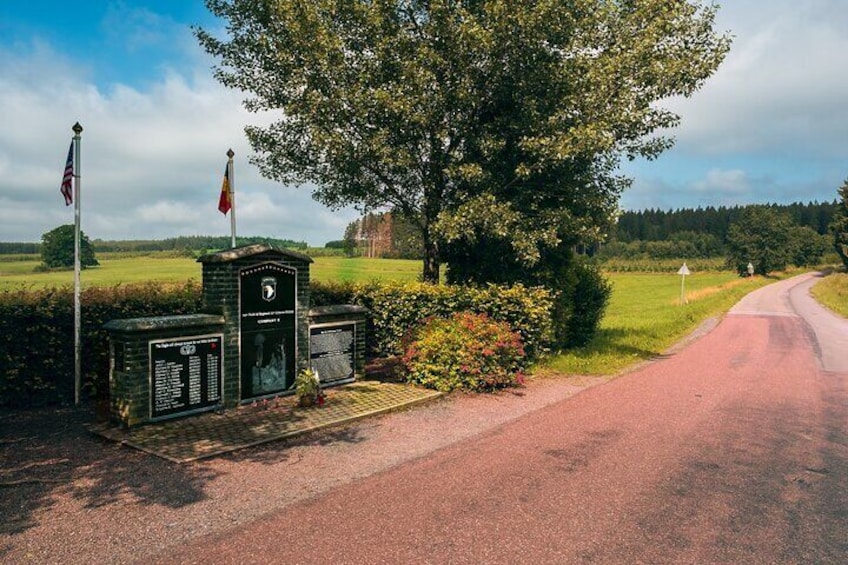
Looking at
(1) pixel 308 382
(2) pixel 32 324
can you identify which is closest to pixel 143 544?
(1) pixel 308 382

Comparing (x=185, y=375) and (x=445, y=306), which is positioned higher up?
(x=445, y=306)

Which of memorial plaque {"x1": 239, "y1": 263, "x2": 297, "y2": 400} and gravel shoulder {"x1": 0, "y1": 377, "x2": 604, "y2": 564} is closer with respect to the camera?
gravel shoulder {"x1": 0, "y1": 377, "x2": 604, "y2": 564}

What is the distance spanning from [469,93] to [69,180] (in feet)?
29.5

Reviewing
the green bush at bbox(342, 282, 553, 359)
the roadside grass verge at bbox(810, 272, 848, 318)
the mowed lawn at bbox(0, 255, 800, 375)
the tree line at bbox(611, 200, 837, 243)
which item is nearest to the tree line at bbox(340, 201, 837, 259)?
the tree line at bbox(611, 200, 837, 243)

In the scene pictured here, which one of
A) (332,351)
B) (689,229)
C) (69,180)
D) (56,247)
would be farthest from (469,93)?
(689,229)

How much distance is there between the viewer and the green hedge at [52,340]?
10.0 m

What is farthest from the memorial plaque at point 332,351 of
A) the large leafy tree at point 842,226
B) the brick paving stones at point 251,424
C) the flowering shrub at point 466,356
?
the large leafy tree at point 842,226

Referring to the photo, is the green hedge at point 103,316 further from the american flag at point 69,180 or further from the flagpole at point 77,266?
the american flag at point 69,180

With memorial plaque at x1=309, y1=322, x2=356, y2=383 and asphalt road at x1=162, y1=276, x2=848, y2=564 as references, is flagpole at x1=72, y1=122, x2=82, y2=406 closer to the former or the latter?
memorial plaque at x1=309, y1=322, x2=356, y2=383

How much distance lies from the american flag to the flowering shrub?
7647 millimetres

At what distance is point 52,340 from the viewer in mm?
10422

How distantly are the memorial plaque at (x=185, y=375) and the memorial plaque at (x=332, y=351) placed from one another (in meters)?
2.38

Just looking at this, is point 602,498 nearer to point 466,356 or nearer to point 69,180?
point 466,356

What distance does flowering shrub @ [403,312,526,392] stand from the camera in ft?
40.3
